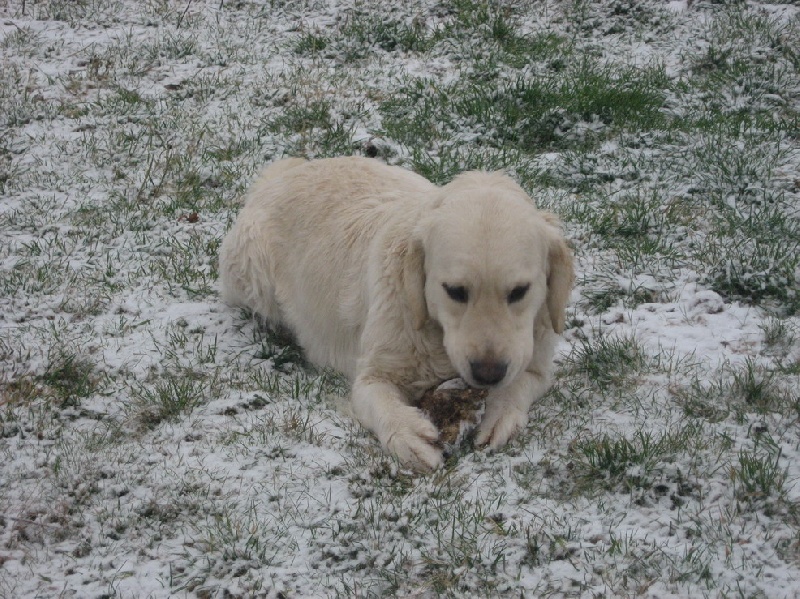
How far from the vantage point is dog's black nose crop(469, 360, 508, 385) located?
3.47 meters

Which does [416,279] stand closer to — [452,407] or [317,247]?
[452,407]

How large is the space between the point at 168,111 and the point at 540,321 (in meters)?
5.05

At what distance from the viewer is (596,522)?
3.17m

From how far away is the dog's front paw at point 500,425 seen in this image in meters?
3.74

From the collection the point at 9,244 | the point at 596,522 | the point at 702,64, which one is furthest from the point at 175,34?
the point at 596,522

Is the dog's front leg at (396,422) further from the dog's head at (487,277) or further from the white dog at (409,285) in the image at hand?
the dog's head at (487,277)

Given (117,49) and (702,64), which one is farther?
(117,49)

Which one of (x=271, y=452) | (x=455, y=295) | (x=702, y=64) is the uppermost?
(x=702, y=64)

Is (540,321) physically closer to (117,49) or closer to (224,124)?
(224,124)

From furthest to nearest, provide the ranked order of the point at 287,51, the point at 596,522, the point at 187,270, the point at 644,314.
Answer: the point at 287,51, the point at 187,270, the point at 644,314, the point at 596,522

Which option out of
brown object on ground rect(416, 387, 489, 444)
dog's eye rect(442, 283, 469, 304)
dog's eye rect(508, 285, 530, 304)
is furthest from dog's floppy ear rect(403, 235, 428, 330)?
dog's eye rect(508, 285, 530, 304)

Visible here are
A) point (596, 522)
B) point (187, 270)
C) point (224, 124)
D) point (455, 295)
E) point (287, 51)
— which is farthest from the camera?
point (287, 51)

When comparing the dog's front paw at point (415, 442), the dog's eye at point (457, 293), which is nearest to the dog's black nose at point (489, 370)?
the dog's eye at point (457, 293)

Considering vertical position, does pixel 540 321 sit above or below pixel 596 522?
above
